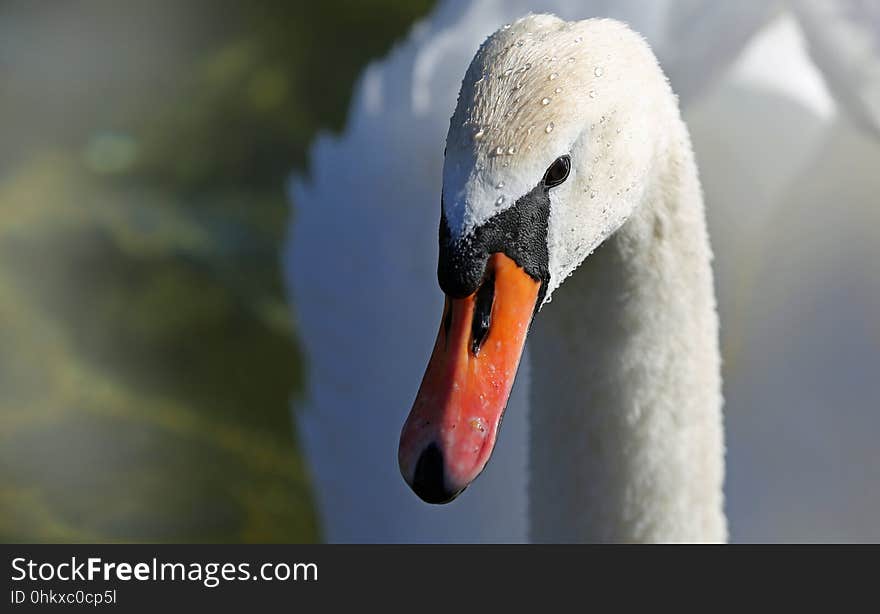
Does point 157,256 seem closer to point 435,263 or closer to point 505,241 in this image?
point 435,263

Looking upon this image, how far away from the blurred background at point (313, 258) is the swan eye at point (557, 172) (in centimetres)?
112

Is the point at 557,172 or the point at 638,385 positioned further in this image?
the point at 638,385

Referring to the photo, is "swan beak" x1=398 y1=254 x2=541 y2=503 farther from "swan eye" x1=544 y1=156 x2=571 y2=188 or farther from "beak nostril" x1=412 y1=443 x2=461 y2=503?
"swan eye" x1=544 y1=156 x2=571 y2=188

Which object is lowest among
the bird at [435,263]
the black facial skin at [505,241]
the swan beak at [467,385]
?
the swan beak at [467,385]

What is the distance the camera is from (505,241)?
1593mm

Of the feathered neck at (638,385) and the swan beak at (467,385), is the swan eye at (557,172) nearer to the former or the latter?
the swan beak at (467,385)

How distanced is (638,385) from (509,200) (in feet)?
1.74

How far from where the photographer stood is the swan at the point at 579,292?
A: 1.59m

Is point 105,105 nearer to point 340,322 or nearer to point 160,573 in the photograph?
point 340,322

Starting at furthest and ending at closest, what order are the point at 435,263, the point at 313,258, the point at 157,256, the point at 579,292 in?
the point at 157,256
the point at 313,258
the point at 435,263
the point at 579,292

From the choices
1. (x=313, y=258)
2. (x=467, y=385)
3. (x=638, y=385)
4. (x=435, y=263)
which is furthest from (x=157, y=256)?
(x=467, y=385)

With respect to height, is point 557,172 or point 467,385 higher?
point 557,172

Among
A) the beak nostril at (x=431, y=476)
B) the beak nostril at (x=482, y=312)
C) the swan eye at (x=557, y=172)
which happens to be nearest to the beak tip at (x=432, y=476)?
the beak nostril at (x=431, y=476)

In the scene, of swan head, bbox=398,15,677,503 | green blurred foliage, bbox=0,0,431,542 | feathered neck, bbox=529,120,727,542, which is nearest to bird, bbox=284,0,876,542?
green blurred foliage, bbox=0,0,431,542
